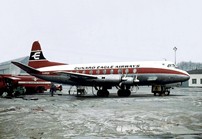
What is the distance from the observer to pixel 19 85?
3803 cm

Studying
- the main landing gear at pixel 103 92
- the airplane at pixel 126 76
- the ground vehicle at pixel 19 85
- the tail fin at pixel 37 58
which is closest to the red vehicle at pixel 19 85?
the ground vehicle at pixel 19 85

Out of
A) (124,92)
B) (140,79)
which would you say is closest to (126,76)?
(140,79)

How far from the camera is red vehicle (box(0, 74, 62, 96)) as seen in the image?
112 feet

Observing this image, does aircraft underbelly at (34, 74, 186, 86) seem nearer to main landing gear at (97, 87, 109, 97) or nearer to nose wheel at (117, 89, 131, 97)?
main landing gear at (97, 87, 109, 97)

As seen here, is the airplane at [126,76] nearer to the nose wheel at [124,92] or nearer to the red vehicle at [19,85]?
the nose wheel at [124,92]

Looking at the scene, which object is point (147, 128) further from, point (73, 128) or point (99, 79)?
point (99, 79)

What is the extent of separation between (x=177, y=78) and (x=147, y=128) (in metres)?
19.8

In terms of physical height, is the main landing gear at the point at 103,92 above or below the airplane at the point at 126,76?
below

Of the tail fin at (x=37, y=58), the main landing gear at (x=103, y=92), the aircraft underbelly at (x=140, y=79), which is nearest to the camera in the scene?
the aircraft underbelly at (x=140, y=79)

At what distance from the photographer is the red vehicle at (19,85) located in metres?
34.1

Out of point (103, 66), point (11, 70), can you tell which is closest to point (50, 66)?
point (103, 66)

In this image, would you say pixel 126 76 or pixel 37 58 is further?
pixel 37 58

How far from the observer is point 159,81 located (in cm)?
2941

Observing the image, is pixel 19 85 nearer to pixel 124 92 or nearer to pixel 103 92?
pixel 103 92
